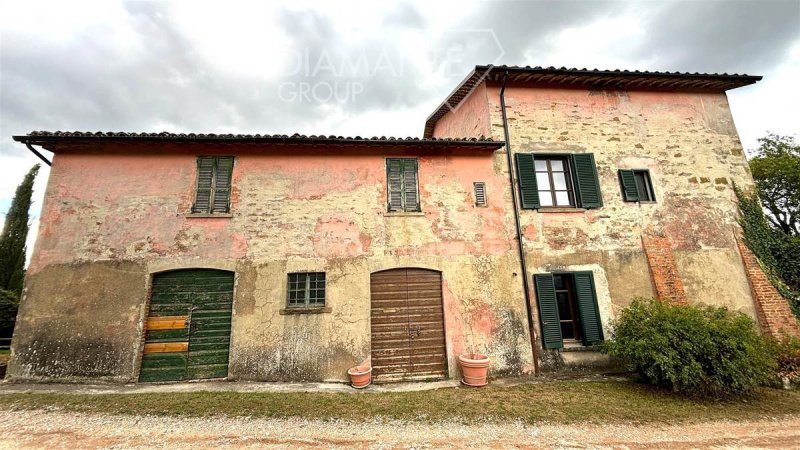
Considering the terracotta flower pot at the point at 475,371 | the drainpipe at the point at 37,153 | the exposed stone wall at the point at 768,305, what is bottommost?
the terracotta flower pot at the point at 475,371

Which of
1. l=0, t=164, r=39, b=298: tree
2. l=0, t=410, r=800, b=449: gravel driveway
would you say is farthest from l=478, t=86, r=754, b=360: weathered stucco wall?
l=0, t=164, r=39, b=298: tree

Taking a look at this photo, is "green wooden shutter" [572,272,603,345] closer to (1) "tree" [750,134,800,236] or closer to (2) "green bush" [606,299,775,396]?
(2) "green bush" [606,299,775,396]

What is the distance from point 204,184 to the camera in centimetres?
785

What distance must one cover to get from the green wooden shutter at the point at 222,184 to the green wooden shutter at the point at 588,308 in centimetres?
886

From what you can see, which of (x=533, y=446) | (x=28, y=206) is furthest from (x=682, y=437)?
(x=28, y=206)

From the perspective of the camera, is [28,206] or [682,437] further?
[28,206]

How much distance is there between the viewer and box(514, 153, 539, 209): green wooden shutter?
8.41 metres

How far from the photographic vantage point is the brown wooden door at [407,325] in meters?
7.29

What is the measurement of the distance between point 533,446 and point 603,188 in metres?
7.04

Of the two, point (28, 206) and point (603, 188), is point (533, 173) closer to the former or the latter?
point (603, 188)

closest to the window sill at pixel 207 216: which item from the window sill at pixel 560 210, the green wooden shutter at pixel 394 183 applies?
the green wooden shutter at pixel 394 183

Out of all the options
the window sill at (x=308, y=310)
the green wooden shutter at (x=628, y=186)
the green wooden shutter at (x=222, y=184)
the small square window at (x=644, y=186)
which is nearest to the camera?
the window sill at (x=308, y=310)

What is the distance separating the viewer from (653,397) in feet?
19.8

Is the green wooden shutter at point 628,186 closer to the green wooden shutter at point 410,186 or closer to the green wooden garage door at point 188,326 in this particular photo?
the green wooden shutter at point 410,186
